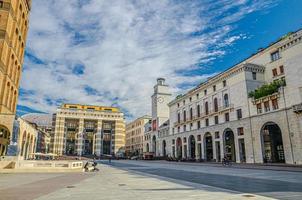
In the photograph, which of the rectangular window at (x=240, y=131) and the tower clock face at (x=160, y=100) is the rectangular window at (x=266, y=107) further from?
the tower clock face at (x=160, y=100)

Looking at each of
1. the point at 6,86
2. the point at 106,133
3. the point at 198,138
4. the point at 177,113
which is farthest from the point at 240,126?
the point at 106,133

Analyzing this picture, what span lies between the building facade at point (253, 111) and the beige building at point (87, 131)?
6450 cm

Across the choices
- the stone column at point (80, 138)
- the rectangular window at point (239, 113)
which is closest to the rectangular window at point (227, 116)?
the rectangular window at point (239, 113)

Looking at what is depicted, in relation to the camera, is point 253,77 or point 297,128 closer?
point 297,128

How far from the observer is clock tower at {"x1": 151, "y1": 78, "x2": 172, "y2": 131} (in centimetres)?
9850

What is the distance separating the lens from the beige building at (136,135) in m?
120

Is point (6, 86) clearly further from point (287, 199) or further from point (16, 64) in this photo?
point (287, 199)

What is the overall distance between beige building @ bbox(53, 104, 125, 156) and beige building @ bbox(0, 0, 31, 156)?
3318 inches

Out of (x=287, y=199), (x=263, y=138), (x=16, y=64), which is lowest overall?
(x=287, y=199)

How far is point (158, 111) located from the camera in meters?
98.6

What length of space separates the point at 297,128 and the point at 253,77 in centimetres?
1570

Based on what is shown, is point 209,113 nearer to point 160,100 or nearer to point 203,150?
point 203,150

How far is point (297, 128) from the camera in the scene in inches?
1491

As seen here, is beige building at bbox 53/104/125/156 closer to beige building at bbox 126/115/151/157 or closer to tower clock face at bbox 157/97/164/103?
beige building at bbox 126/115/151/157
